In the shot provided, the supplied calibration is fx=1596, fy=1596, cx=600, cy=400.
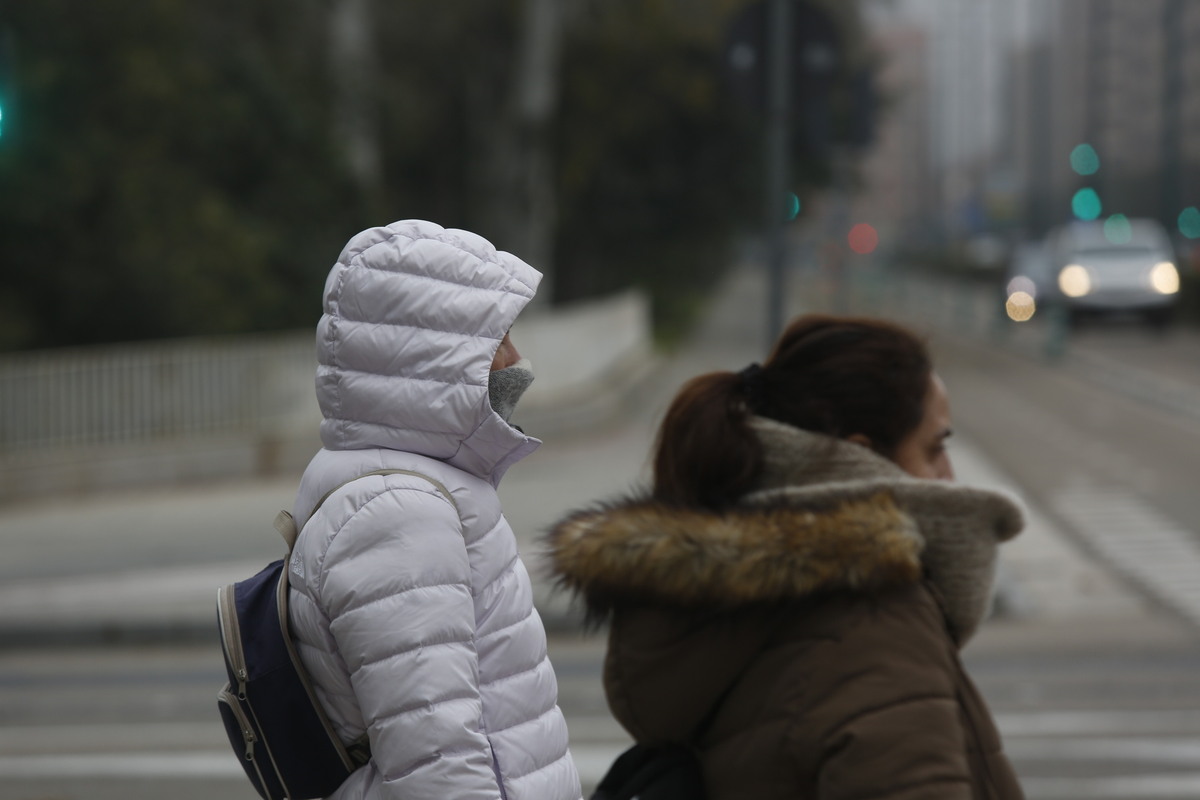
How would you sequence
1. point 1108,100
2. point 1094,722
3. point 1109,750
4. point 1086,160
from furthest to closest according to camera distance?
point 1108,100, point 1086,160, point 1094,722, point 1109,750

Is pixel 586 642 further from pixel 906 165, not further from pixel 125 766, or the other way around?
pixel 906 165

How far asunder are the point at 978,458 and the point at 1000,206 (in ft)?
148

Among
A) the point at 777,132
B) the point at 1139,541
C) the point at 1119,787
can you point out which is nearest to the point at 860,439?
the point at 1119,787

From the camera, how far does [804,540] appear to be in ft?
6.56

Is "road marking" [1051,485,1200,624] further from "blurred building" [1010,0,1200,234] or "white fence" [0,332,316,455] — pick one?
"blurred building" [1010,0,1200,234]

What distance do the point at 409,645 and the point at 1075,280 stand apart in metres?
31.3

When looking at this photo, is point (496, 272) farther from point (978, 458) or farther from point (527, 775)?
point (978, 458)

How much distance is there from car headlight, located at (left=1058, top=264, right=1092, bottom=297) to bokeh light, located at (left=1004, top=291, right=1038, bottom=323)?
156 cm

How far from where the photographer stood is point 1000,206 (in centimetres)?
5800

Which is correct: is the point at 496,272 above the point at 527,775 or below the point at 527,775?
above

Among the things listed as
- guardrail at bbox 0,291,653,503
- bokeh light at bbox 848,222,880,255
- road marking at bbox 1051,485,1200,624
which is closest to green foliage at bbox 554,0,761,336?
bokeh light at bbox 848,222,880,255

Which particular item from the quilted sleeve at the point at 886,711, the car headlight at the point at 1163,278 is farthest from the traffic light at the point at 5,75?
the car headlight at the point at 1163,278

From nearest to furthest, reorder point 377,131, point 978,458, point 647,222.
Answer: point 978,458 → point 377,131 → point 647,222

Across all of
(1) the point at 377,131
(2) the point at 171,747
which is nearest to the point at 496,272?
(2) the point at 171,747
